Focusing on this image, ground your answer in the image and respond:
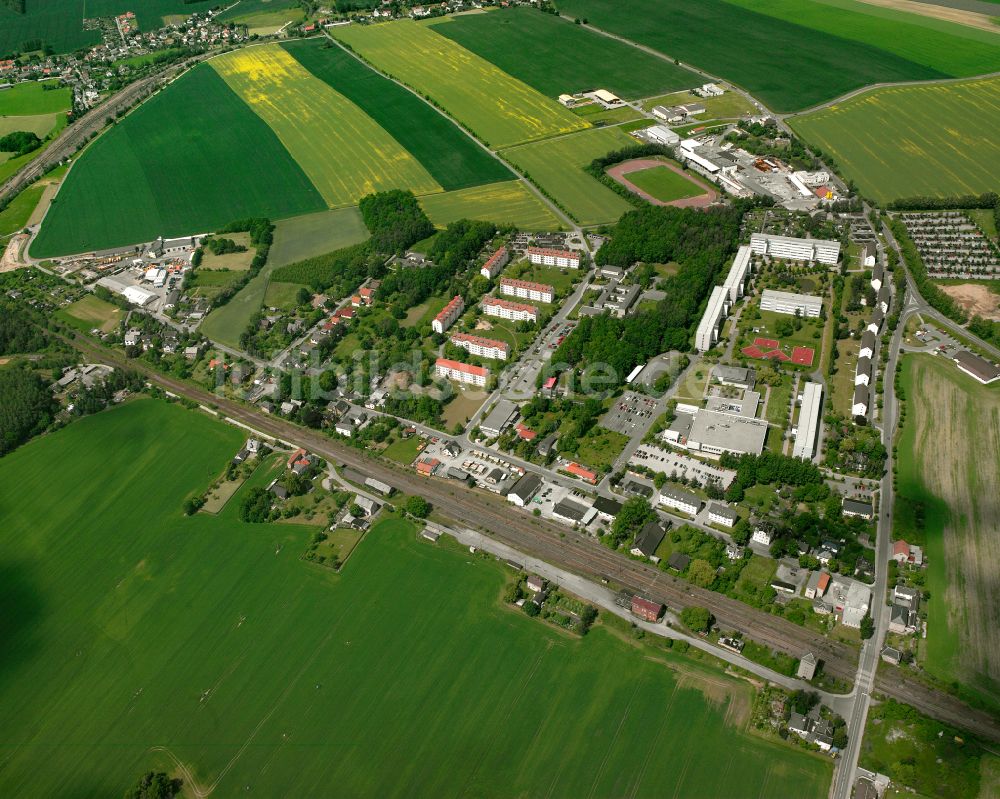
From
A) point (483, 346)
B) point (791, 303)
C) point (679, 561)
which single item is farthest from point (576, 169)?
point (679, 561)

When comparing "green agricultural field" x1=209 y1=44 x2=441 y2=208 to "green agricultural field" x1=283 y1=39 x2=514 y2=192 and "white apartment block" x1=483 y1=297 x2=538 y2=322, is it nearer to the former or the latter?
"green agricultural field" x1=283 y1=39 x2=514 y2=192

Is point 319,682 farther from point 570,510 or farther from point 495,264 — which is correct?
point 495,264

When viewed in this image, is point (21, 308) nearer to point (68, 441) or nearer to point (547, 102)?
point (68, 441)

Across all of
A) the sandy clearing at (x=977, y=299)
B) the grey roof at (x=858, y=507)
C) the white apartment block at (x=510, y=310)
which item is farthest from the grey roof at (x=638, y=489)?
the sandy clearing at (x=977, y=299)

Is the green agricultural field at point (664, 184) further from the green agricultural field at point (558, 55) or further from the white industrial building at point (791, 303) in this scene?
the green agricultural field at point (558, 55)

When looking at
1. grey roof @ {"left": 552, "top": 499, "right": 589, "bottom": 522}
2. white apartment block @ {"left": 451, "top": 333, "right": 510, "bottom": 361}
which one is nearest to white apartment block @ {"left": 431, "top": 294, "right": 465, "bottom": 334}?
white apartment block @ {"left": 451, "top": 333, "right": 510, "bottom": 361}
